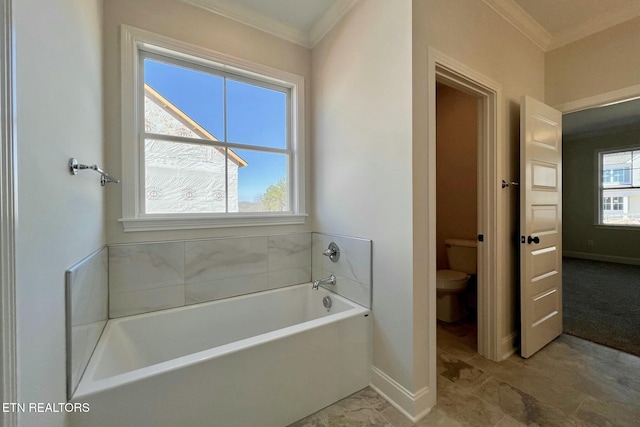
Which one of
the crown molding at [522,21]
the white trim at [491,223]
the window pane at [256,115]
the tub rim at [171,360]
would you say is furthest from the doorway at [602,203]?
the window pane at [256,115]

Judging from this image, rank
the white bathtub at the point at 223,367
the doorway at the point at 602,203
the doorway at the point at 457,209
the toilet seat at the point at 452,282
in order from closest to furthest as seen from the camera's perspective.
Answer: the white bathtub at the point at 223,367 < the toilet seat at the point at 452,282 < the doorway at the point at 457,209 < the doorway at the point at 602,203

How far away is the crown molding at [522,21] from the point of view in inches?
72.8

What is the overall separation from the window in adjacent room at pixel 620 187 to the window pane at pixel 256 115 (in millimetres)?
6355

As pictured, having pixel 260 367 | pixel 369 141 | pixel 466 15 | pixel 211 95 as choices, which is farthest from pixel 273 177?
pixel 466 15

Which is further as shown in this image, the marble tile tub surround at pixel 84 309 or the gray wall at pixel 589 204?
the gray wall at pixel 589 204

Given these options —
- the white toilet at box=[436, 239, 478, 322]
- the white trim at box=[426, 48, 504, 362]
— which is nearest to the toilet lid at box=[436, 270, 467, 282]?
the white toilet at box=[436, 239, 478, 322]

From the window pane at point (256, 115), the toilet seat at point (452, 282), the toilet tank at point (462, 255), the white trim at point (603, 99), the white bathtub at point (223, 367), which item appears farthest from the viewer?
the toilet tank at point (462, 255)

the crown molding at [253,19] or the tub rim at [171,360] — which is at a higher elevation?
the crown molding at [253,19]

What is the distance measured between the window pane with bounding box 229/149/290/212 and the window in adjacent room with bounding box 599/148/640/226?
20.9ft

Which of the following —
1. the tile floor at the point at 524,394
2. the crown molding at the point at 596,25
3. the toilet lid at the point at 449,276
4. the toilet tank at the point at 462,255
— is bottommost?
the tile floor at the point at 524,394

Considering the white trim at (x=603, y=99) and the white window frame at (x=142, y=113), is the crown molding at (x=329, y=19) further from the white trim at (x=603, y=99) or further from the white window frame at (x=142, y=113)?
the white trim at (x=603, y=99)

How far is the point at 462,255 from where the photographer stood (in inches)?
110

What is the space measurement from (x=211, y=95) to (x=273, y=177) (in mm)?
781

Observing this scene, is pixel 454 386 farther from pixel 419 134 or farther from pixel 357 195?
pixel 419 134
